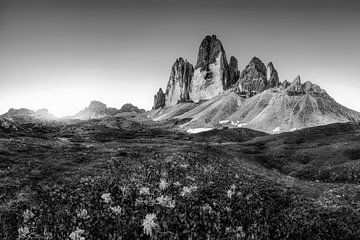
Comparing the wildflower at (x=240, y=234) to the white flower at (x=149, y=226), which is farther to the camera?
the wildflower at (x=240, y=234)

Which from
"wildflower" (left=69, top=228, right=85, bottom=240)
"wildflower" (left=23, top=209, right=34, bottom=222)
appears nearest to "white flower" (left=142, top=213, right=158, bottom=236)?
"wildflower" (left=69, top=228, right=85, bottom=240)

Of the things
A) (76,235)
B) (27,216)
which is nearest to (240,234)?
(76,235)

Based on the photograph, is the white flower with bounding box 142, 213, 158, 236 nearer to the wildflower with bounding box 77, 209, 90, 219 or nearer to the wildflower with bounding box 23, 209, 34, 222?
the wildflower with bounding box 77, 209, 90, 219

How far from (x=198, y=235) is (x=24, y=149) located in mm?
41287

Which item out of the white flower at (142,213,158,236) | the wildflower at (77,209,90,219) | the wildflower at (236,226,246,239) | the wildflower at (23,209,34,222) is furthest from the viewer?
the wildflower at (23,209,34,222)

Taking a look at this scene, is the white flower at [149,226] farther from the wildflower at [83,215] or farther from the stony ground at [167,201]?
the wildflower at [83,215]

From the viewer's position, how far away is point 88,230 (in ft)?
16.6

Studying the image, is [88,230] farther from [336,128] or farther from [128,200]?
[336,128]

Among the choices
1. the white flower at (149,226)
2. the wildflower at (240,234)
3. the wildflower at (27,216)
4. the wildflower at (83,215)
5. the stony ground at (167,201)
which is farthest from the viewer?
the wildflower at (27,216)

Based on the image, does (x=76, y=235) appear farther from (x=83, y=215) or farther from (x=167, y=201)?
(x=167, y=201)

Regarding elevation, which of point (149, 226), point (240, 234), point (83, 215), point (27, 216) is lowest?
point (27, 216)

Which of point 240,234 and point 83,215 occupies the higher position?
point 83,215

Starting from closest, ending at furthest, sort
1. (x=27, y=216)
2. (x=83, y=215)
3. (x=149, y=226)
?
(x=149, y=226), (x=83, y=215), (x=27, y=216)

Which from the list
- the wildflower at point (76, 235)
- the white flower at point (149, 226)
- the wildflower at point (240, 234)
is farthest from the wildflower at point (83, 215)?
the wildflower at point (240, 234)
